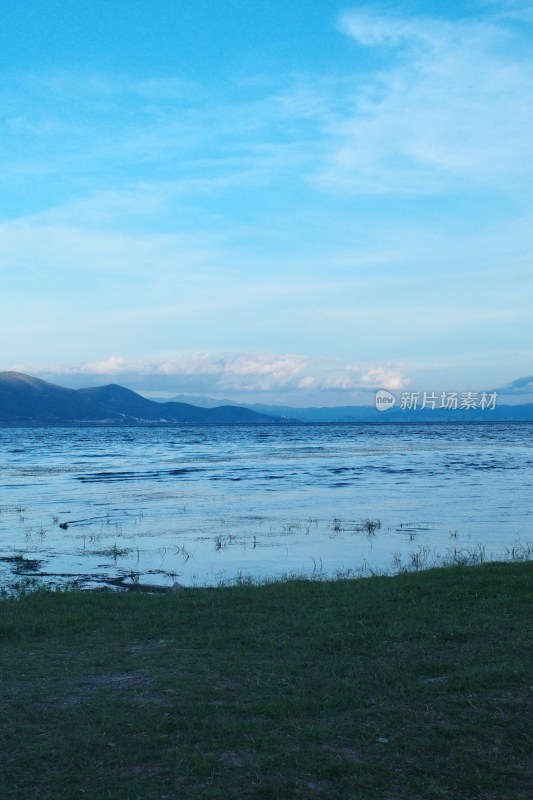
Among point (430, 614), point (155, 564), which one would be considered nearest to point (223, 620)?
point (430, 614)

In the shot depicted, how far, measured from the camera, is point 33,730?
6.84m

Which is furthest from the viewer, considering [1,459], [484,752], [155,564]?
[1,459]

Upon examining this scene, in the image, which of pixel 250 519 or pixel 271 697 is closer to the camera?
pixel 271 697

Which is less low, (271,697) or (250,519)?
(271,697)

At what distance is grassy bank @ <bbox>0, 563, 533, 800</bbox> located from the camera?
19.3 feet

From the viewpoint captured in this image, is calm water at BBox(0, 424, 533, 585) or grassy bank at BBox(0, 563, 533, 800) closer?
grassy bank at BBox(0, 563, 533, 800)

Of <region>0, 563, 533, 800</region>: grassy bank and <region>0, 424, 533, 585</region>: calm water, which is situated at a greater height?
<region>0, 563, 533, 800</region>: grassy bank

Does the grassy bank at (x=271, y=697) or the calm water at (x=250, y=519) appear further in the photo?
the calm water at (x=250, y=519)

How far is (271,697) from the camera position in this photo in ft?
24.8

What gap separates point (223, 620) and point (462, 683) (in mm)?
4126

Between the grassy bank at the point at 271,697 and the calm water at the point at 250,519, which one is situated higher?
the grassy bank at the point at 271,697

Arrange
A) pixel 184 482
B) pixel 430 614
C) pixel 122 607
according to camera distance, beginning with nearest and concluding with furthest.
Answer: pixel 430 614 → pixel 122 607 → pixel 184 482

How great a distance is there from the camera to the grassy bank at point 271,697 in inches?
232

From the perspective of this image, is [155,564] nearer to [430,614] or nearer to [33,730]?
[430,614]
